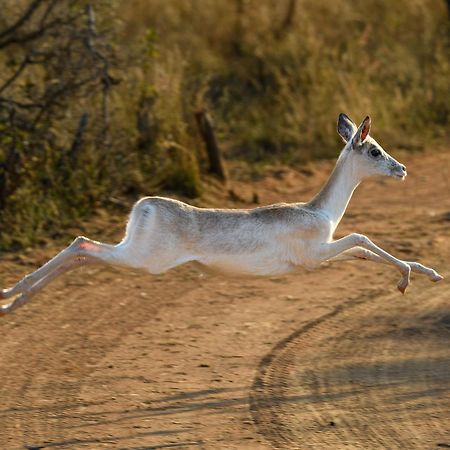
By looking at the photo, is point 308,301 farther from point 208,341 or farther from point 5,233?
point 5,233

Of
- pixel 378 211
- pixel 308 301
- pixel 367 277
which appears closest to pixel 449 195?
pixel 378 211

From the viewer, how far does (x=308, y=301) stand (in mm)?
9000

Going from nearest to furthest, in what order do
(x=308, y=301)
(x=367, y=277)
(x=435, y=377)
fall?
1. (x=435, y=377)
2. (x=308, y=301)
3. (x=367, y=277)

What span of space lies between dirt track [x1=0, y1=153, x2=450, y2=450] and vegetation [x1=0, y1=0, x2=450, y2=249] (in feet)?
4.08

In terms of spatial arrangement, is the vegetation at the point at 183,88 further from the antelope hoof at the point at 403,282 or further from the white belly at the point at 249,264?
the antelope hoof at the point at 403,282

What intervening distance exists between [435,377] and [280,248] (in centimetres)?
133

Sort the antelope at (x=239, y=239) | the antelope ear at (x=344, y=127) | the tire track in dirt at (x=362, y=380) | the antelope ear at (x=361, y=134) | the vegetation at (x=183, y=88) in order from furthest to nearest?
the vegetation at (x=183, y=88)
the antelope ear at (x=344, y=127)
the antelope ear at (x=361, y=134)
the antelope at (x=239, y=239)
the tire track in dirt at (x=362, y=380)

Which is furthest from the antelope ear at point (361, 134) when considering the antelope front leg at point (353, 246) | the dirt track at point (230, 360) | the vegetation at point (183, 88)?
the vegetation at point (183, 88)

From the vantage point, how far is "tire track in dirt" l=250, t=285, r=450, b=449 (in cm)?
621

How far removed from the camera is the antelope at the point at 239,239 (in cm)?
703

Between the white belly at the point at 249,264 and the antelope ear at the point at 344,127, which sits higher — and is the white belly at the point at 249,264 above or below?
below

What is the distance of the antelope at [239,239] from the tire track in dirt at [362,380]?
0.59m

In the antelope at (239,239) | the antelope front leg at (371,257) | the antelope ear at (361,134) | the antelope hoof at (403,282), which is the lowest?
the antelope hoof at (403,282)

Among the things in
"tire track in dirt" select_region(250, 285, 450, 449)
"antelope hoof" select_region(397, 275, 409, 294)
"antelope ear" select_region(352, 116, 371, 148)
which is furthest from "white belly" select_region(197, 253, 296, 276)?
"antelope ear" select_region(352, 116, 371, 148)
